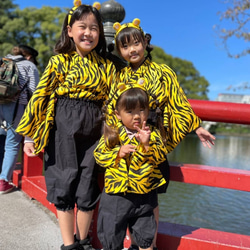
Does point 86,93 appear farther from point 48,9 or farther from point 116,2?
point 48,9

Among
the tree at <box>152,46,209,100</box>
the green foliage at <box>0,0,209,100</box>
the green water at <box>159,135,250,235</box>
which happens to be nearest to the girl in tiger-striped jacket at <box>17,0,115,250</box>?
the green water at <box>159,135,250,235</box>

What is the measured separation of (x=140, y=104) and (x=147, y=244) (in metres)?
0.78

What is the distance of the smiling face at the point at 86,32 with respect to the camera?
1.77 metres

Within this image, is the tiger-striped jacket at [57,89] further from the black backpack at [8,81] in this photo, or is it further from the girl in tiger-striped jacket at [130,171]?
the black backpack at [8,81]

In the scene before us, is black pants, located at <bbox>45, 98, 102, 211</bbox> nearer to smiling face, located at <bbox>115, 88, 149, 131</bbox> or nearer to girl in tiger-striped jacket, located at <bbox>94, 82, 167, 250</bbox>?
girl in tiger-striped jacket, located at <bbox>94, 82, 167, 250</bbox>

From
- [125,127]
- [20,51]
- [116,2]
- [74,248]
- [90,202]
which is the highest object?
[116,2]

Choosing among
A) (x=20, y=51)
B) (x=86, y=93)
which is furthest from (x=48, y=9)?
(x=86, y=93)

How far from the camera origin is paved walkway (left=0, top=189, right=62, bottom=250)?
1967 millimetres

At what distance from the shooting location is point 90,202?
1818 mm

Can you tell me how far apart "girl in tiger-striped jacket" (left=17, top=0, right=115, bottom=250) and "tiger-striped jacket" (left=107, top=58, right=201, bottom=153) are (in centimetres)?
15

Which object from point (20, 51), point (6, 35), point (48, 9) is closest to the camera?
point (20, 51)

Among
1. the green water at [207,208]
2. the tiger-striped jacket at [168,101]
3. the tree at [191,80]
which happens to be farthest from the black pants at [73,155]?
the tree at [191,80]

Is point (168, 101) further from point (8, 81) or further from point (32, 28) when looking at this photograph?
point (32, 28)

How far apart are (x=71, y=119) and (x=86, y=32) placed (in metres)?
0.54
